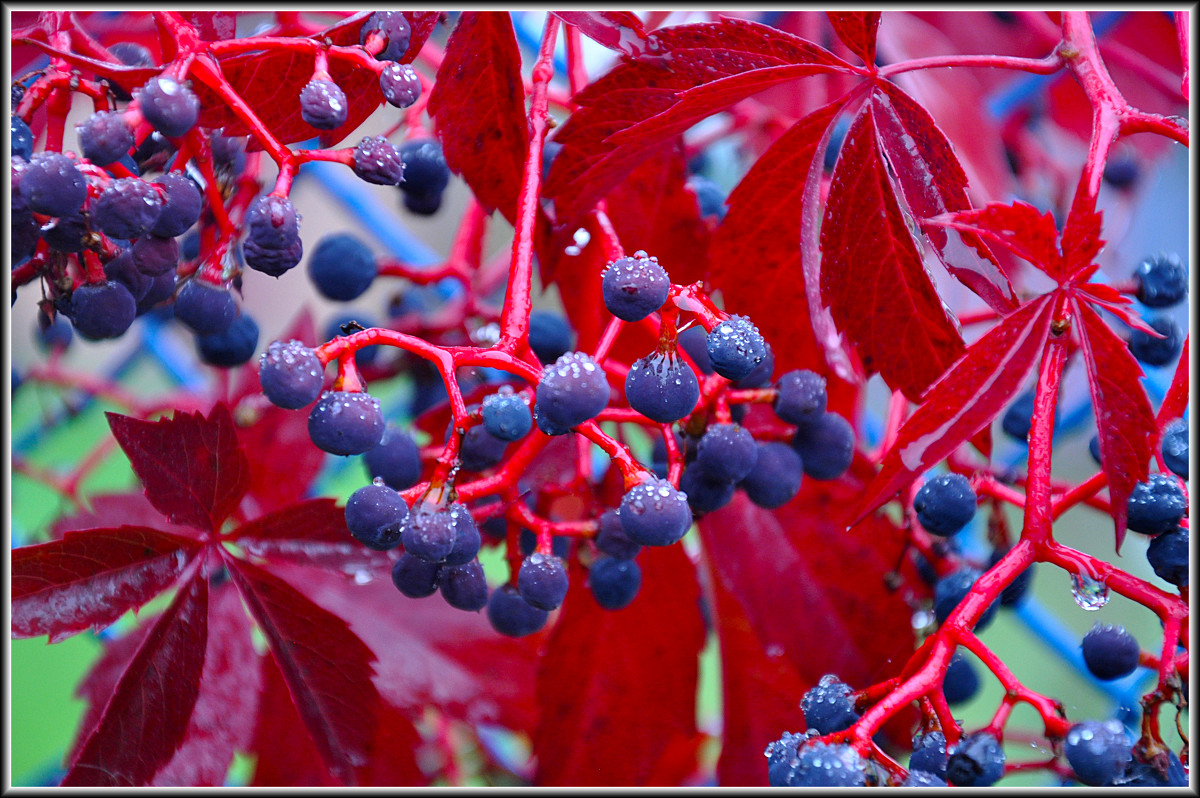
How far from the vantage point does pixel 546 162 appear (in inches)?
25.0

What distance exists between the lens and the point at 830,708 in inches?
19.3

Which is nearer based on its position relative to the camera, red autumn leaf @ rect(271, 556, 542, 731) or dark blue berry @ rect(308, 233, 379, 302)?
dark blue berry @ rect(308, 233, 379, 302)

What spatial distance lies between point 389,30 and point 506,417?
24cm

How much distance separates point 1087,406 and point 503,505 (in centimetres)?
84

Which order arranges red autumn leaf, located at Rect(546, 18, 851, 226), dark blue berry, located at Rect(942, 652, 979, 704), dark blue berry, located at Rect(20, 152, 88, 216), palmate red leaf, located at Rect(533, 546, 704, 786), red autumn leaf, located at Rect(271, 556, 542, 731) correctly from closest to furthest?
dark blue berry, located at Rect(20, 152, 88, 216), red autumn leaf, located at Rect(546, 18, 851, 226), dark blue berry, located at Rect(942, 652, 979, 704), palmate red leaf, located at Rect(533, 546, 704, 786), red autumn leaf, located at Rect(271, 556, 542, 731)

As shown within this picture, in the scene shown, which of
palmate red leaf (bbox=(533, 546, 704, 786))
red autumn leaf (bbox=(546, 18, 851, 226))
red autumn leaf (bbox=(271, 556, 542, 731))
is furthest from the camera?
red autumn leaf (bbox=(271, 556, 542, 731))

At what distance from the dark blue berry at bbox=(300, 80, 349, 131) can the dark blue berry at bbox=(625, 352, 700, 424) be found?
211 mm

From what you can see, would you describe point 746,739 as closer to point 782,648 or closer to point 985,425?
point 782,648

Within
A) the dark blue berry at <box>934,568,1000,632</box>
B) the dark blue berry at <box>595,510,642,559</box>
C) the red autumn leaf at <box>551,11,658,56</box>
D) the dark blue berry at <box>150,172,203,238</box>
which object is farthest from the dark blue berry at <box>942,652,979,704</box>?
the dark blue berry at <box>150,172,203,238</box>

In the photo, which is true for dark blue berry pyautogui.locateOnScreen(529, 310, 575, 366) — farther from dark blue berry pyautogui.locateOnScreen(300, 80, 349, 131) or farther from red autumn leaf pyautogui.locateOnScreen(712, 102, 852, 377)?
dark blue berry pyautogui.locateOnScreen(300, 80, 349, 131)

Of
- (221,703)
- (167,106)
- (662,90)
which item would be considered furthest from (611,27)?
(221,703)

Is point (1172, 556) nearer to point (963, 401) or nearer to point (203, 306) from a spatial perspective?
point (963, 401)

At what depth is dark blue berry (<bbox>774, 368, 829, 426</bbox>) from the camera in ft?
1.88

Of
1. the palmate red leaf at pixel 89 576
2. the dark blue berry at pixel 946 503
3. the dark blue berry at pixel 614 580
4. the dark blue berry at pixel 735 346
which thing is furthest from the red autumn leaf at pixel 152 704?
the dark blue berry at pixel 946 503
